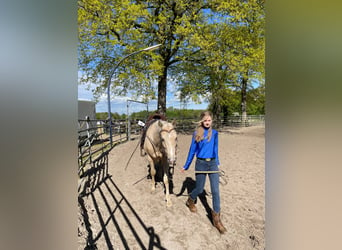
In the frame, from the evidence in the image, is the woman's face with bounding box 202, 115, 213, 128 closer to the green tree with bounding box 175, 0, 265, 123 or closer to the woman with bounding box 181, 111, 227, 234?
the woman with bounding box 181, 111, 227, 234

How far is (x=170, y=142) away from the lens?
156cm

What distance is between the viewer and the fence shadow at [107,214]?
1.26 meters

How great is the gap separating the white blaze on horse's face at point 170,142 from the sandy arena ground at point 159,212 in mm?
532

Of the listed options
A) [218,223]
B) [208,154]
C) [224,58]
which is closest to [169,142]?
[208,154]

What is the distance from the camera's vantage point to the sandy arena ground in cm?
131

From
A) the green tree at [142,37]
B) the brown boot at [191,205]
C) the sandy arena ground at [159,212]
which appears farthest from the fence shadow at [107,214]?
the green tree at [142,37]

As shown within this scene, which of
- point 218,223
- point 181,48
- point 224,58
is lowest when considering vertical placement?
point 218,223

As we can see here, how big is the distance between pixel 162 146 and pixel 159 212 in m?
0.60

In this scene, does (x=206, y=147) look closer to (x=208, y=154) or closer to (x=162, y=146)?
(x=208, y=154)

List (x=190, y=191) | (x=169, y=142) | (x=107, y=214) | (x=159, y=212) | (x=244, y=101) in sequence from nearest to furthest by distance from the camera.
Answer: (x=107, y=214), (x=169, y=142), (x=159, y=212), (x=190, y=191), (x=244, y=101)

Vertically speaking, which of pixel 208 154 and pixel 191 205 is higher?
pixel 208 154

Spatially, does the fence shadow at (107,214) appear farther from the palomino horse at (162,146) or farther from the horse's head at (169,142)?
the horse's head at (169,142)

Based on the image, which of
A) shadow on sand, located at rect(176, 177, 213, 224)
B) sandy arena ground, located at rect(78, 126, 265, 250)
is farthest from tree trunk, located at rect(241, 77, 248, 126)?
shadow on sand, located at rect(176, 177, 213, 224)
